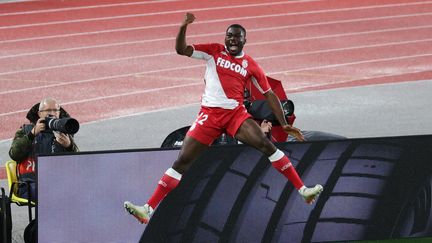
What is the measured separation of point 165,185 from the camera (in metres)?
7.73

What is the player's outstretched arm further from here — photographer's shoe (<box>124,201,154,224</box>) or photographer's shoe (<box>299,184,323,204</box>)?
photographer's shoe (<box>124,201,154,224</box>)

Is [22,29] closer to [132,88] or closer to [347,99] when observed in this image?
[132,88]

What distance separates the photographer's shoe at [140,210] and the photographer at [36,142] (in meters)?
1.25

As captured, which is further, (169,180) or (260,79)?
(260,79)

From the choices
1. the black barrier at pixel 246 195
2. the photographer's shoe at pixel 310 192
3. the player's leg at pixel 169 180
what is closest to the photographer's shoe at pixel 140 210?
the player's leg at pixel 169 180

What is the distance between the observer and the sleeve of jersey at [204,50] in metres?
7.71

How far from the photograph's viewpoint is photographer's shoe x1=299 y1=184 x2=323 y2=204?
7800 millimetres

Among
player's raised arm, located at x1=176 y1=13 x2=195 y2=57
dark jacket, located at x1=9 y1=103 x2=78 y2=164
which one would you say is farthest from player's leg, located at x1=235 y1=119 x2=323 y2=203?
dark jacket, located at x1=9 y1=103 x2=78 y2=164

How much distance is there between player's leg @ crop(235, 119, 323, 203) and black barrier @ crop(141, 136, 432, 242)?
23cm

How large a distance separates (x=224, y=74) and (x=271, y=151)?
519 millimetres

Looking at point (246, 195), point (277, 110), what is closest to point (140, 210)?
point (246, 195)

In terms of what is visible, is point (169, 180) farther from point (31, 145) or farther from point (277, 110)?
point (31, 145)

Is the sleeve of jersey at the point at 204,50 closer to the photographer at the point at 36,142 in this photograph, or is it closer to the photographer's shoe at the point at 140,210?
the photographer's shoe at the point at 140,210

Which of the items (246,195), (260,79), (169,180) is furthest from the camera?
(246,195)
